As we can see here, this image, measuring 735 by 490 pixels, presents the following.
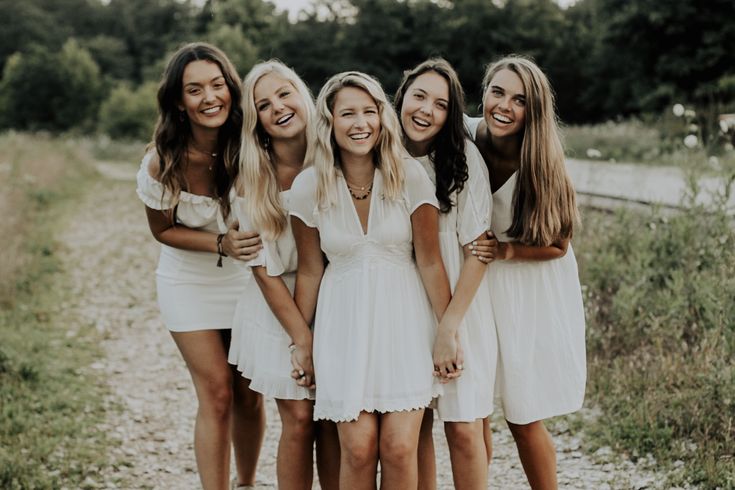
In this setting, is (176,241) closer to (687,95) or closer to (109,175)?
(109,175)

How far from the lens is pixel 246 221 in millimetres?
3322

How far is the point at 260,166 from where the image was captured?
3287 mm

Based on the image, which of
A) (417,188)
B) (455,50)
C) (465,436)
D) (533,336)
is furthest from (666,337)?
(455,50)

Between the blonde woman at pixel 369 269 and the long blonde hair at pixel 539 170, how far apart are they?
426mm

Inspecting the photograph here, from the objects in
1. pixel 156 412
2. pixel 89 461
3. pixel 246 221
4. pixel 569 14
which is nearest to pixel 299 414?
pixel 246 221

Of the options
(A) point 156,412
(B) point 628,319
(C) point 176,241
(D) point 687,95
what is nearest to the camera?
(C) point 176,241

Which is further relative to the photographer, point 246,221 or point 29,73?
point 29,73

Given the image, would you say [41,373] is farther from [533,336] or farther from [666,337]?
[666,337]

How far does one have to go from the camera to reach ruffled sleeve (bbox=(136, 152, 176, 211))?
11.8 feet

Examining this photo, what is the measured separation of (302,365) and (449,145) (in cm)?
113

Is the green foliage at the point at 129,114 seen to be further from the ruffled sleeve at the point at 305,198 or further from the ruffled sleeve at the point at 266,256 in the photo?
the ruffled sleeve at the point at 305,198

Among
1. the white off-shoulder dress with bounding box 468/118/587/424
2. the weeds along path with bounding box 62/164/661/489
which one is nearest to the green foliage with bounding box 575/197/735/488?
the weeds along path with bounding box 62/164/661/489

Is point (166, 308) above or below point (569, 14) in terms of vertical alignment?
below

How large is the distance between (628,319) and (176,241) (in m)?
3.13
